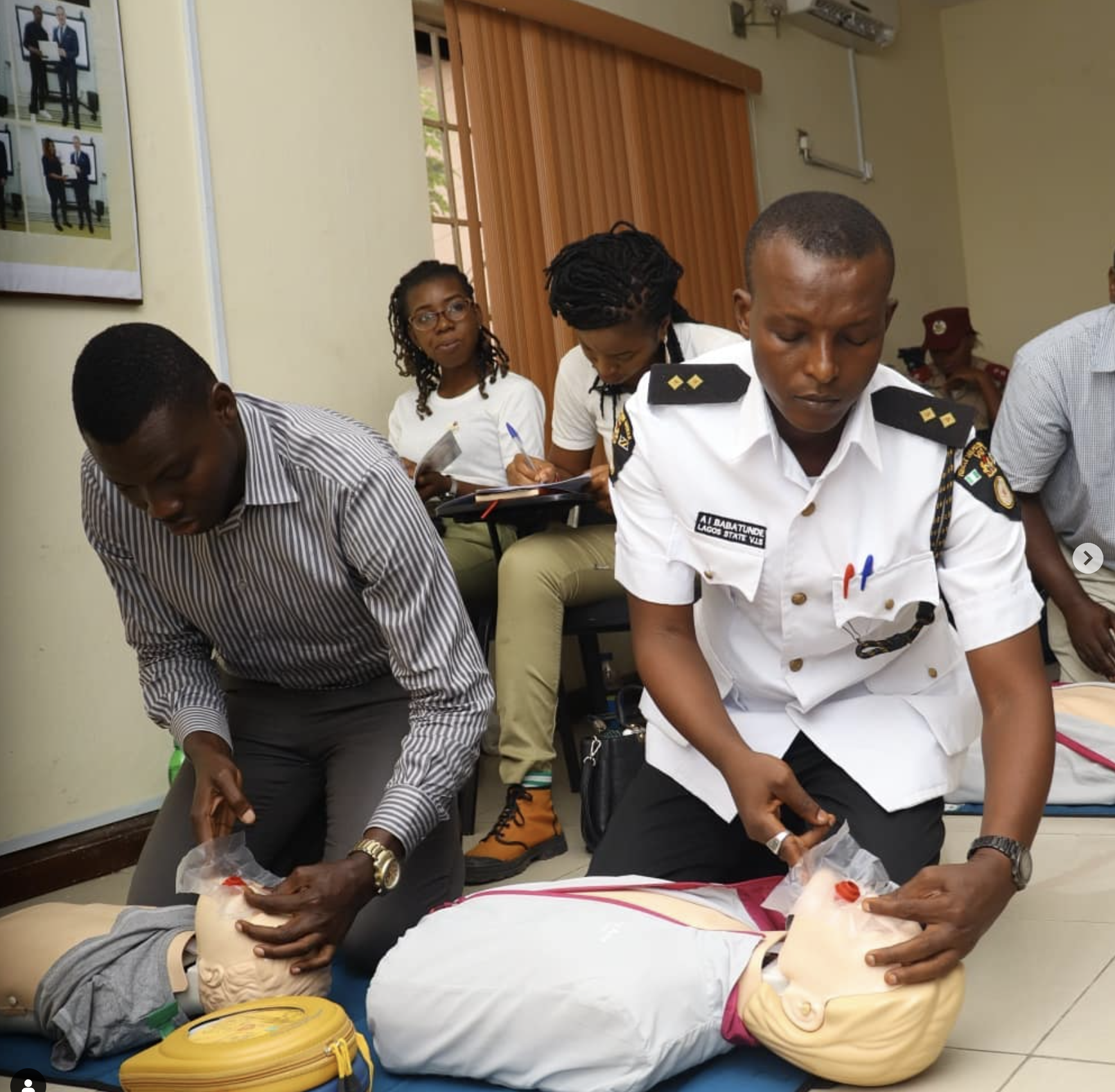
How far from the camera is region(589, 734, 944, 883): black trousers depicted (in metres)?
1.88

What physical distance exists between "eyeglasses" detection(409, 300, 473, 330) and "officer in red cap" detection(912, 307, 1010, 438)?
2801mm

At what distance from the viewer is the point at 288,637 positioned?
2.20 meters

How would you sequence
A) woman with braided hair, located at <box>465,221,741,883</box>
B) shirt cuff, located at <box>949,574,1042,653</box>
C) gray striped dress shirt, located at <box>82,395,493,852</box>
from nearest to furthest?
shirt cuff, located at <box>949,574,1042,653</box>, gray striped dress shirt, located at <box>82,395,493,852</box>, woman with braided hair, located at <box>465,221,741,883</box>

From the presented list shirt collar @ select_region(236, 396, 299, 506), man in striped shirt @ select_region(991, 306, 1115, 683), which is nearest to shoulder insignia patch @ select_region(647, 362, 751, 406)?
shirt collar @ select_region(236, 396, 299, 506)

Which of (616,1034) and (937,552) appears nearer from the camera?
(616,1034)

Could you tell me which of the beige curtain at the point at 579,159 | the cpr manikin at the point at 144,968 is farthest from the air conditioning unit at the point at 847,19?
the cpr manikin at the point at 144,968

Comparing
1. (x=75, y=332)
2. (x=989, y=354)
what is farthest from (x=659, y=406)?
(x=989, y=354)

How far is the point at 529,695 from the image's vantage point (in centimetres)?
299

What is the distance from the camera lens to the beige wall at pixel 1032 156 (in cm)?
696

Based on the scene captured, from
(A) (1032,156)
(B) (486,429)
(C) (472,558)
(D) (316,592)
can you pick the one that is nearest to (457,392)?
(B) (486,429)

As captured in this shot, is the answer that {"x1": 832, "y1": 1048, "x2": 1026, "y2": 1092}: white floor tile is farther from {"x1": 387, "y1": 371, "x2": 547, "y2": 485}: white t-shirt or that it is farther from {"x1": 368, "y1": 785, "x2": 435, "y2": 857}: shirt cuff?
{"x1": 387, "y1": 371, "x2": 547, "y2": 485}: white t-shirt

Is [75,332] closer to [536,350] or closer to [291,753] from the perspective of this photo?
[291,753]

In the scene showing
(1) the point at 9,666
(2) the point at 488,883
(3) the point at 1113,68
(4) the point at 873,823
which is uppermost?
(3) the point at 1113,68

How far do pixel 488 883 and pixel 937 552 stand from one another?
1.29 m
